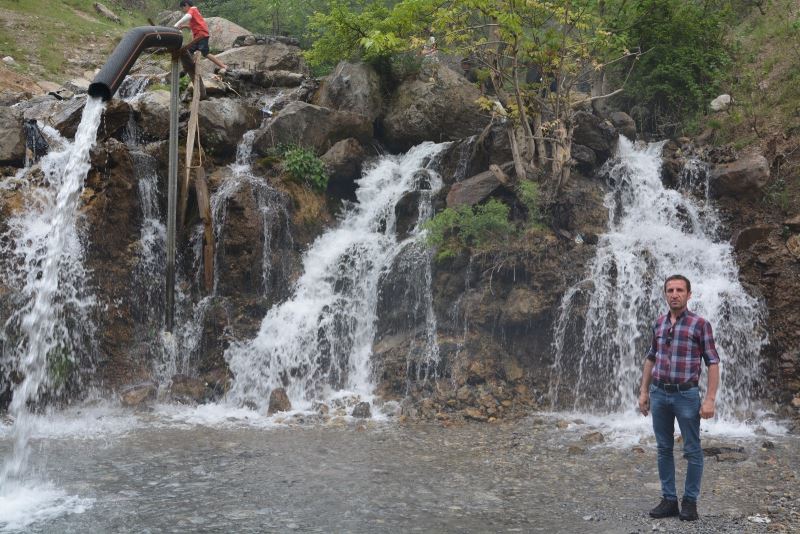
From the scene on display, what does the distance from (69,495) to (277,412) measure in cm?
414

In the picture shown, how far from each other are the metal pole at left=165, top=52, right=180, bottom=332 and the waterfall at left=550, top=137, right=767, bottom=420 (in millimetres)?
6117

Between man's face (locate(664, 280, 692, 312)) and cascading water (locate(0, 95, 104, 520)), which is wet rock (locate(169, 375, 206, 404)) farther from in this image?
man's face (locate(664, 280, 692, 312))

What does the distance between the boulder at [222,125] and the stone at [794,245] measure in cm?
977

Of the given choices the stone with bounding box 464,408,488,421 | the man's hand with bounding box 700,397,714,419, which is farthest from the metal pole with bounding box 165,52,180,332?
the man's hand with bounding box 700,397,714,419

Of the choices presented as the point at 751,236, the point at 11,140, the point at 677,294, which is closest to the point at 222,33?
the point at 11,140

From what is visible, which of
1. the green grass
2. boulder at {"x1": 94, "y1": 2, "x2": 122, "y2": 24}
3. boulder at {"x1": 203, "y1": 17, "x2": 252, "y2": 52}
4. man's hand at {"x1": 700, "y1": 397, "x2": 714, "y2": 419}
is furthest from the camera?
boulder at {"x1": 94, "y1": 2, "x2": 122, "y2": 24}

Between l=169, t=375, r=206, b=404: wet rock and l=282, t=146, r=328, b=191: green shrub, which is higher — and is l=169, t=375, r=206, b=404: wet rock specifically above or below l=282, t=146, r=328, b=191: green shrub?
below

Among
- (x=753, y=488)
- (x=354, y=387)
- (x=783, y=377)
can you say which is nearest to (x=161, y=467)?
(x=354, y=387)

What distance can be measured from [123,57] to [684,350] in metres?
5.45

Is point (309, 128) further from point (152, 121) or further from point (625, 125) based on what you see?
point (625, 125)

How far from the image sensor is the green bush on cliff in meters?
11.4

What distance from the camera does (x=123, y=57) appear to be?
6.41 meters

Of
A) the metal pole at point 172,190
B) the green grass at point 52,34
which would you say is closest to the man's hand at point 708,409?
the metal pole at point 172,190

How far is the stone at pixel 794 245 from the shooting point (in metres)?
10.7
